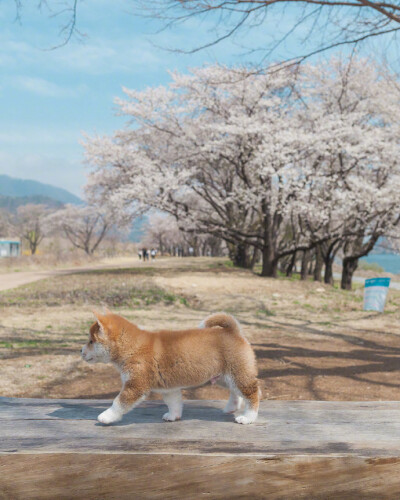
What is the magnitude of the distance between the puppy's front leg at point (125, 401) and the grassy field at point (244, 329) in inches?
131

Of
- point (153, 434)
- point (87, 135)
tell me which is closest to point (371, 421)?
point (153, 434)

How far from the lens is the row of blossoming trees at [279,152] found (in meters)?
20.0

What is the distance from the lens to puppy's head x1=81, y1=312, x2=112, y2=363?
254cm


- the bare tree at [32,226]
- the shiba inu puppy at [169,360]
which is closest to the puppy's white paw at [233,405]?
the shiba inu puppy at [169,360]

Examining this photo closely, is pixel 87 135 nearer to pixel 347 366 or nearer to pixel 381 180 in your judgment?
pixel 381 180

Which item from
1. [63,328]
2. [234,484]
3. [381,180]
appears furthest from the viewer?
[381,180]

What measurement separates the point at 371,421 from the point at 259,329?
7658 millimetres

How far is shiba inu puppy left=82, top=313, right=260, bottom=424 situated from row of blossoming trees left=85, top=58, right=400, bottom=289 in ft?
57.1

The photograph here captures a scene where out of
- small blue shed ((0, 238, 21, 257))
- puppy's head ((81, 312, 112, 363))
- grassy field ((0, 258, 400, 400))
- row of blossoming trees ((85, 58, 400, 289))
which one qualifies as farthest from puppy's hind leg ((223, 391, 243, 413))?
small blue shed ((0, 238, 21, 257))

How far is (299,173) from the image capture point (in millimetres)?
20688

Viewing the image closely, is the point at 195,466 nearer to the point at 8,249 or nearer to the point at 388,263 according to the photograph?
the point at 8,249

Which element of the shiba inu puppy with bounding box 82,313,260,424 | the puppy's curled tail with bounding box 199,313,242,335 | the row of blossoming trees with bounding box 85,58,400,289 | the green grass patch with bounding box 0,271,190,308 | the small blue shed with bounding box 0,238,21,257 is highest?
the row of blossoming trees with bounding box 85,58,400,289

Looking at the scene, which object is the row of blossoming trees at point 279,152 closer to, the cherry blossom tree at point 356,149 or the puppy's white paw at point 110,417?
the cherry blossom tree at point 356,149

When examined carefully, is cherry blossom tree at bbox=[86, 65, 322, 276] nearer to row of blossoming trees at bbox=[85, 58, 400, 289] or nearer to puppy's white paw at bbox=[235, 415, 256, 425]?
row of blossoming trees at bbox=[85, 58, 400, 289]
